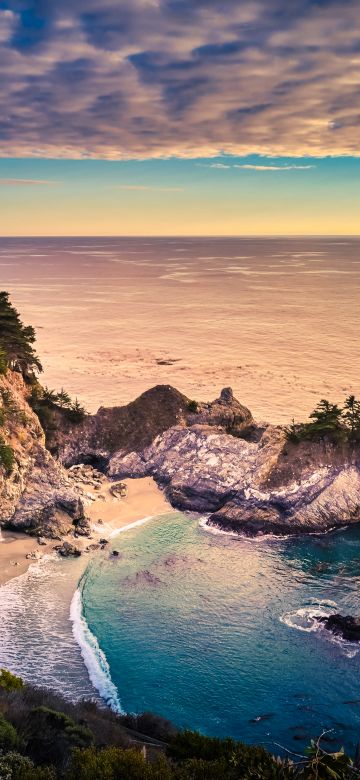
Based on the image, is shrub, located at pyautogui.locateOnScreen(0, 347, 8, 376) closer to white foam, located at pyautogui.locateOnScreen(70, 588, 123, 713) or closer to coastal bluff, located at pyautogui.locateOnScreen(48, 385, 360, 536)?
coastal bluff, located at pyautogui.locateOnScreen(48, 385, 360, 536)

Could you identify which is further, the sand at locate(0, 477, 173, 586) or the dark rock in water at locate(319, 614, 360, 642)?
the sand at locate(0, 477, 173, 586)

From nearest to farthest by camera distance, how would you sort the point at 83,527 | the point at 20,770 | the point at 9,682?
the point at 20,770 < the point at 9,682 < the point at 83,527

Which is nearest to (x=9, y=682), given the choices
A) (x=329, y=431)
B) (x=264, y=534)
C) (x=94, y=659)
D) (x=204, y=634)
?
(x=94, y=659)

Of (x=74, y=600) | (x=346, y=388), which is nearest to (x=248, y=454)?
(x=74, y=600)

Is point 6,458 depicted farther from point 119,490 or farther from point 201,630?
point 201,630

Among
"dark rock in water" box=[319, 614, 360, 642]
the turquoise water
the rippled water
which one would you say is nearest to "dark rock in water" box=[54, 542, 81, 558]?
the turquoise water

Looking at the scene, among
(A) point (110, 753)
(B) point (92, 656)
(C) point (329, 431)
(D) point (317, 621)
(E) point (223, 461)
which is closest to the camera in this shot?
(A) point (110, 753)

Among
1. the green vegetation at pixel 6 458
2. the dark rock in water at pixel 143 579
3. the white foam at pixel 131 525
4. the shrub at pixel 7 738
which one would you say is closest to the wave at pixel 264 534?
the white foam at pixel 131 525

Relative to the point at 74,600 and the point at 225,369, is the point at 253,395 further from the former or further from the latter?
the point at 74,600
